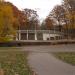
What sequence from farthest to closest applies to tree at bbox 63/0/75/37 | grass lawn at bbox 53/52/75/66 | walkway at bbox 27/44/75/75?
tree at bbox 63/0/75/37 → grass lawn at bbox 53/52/75/66 → walkway at bbox 27/44/75/75

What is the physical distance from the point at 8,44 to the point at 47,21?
1632 inches

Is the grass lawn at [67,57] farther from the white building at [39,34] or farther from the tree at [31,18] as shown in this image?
the tree at [31,18]

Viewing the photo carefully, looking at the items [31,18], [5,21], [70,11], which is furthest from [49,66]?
[31,18]

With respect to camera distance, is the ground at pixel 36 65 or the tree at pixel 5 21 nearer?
the ground at pixel 36 65

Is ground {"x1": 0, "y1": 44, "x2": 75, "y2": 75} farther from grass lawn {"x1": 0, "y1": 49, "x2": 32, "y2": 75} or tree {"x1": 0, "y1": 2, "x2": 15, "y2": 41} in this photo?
tree {"x1": 0, "y1": 2, "x2": 15, "y2": 41}

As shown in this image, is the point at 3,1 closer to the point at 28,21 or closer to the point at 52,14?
the point at 52,14

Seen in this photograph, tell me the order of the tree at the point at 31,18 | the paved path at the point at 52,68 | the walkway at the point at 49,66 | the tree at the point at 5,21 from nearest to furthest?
1. the paved path at the point at 52,68
2. the walkway at the point at 49,66
3. the tree at the point at 5,21
4. the tree at the point at 31,18

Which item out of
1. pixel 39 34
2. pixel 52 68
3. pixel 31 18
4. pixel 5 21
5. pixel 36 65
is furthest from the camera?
pixel 31 18

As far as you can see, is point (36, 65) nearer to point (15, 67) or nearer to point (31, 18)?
point (15, 67)

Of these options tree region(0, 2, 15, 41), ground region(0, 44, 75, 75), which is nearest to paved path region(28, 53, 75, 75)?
ground region(0, 44, 75, 75)

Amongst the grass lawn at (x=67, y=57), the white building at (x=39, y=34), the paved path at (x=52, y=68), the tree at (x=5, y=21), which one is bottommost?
the grass lawn at (x=67, y=57)

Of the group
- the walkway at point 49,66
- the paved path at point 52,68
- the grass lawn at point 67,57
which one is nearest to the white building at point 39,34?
the grass lawn at point 67,57

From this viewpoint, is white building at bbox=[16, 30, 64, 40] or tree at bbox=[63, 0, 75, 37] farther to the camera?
white building at bbox=[16, 30, 64, 40]

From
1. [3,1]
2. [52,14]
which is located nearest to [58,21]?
[52,14]
